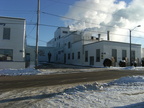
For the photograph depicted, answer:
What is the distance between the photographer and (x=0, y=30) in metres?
25.5

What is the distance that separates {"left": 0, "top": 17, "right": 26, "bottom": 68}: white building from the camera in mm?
25578

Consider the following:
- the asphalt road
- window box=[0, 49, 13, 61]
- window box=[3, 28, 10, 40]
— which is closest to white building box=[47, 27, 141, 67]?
window box=[0, 49, 13, 61]

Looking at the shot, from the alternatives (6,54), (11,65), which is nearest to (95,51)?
(6,54)

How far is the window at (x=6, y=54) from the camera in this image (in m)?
25.3

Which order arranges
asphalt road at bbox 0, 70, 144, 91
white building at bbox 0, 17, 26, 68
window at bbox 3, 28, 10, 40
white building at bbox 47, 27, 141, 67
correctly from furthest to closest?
white building at bbox 47, 27, 141, 67 < window at bbox 3, 28, 10, 40 < white building at bbox 0, 17, 26, 68 < asphalt road at bbox 0, 70, 144, 91

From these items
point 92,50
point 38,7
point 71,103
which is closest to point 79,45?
point 92,50

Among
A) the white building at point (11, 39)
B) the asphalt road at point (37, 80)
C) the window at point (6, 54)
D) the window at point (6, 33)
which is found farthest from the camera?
the window at point (6, 33)

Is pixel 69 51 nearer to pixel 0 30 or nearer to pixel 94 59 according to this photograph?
pixel 94 59

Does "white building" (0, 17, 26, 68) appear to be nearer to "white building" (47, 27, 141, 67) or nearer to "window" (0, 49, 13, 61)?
"window" (0, 49, 13, 61)

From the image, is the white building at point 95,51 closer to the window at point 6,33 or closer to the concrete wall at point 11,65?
the concrete wall at point 11,65

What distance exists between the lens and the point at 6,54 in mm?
25688

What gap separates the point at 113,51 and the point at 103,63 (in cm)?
463

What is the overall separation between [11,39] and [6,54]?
2.51m

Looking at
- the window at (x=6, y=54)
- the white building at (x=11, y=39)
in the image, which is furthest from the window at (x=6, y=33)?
the window at (x=6, y=54)
